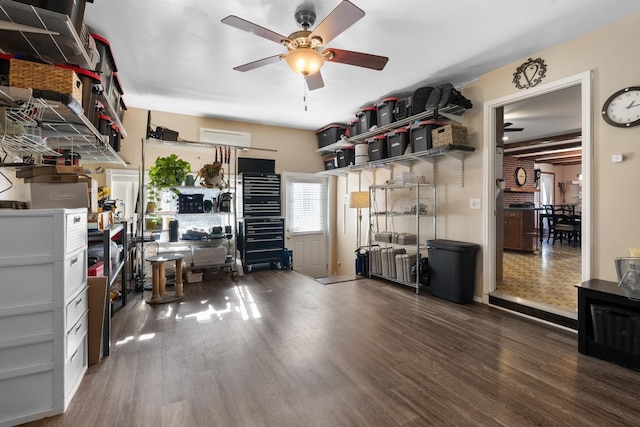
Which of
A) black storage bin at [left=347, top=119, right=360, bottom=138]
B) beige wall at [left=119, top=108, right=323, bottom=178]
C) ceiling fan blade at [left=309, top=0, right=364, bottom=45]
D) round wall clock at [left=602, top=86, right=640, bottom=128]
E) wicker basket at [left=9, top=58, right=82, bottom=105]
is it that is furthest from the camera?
black storage bin at [left=347, top=119, right=360, bottom=138]

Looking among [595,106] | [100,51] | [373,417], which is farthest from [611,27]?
[100,51]

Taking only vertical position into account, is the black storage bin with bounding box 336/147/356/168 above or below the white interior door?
above

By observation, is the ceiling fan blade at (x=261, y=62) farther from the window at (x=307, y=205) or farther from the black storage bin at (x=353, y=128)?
the window at (x=307, y=205)

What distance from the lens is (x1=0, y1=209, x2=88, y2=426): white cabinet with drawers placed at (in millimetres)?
1585

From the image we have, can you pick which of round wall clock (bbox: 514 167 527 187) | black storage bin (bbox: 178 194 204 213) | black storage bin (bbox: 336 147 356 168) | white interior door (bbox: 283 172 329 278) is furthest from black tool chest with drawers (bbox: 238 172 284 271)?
round wall clock (bbox: 514 167 527 187)

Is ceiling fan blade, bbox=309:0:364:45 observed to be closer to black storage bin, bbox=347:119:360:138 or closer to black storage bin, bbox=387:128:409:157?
black storage bin, bbox=387:128:409:157

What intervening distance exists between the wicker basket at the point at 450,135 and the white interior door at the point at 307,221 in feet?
9.79

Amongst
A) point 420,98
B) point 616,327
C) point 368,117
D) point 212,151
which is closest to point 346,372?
point 616,327

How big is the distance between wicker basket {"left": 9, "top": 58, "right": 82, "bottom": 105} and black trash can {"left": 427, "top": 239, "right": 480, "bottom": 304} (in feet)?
12.6

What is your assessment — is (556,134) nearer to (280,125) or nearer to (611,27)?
(611,27)

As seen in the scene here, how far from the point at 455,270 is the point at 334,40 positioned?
2829mm

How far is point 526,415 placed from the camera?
1.68 m

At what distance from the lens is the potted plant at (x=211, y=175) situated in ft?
14.9

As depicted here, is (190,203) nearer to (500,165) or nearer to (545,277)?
(500,165)
